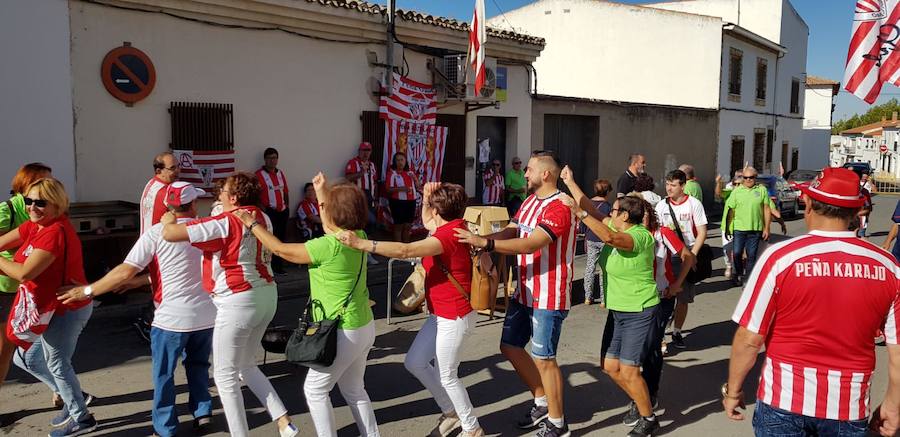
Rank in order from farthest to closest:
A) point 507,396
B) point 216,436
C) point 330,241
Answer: point 507,396, point 216,436, point 330,241

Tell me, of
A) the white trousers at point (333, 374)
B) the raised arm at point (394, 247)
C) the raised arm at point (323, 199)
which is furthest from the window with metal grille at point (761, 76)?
the white trousers at point (333, 374)

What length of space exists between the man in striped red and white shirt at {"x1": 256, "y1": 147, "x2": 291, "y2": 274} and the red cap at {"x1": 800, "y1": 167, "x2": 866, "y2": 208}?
796 centimetres

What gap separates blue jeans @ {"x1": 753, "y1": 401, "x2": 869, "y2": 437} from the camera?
280 cm

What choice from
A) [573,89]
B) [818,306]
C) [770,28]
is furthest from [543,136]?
[770,28]

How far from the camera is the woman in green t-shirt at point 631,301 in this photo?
455cm

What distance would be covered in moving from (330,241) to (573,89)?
870 inches

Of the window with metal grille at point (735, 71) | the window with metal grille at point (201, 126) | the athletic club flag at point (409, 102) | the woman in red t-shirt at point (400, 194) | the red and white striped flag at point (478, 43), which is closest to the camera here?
the window with metal grille at point (201, 126)

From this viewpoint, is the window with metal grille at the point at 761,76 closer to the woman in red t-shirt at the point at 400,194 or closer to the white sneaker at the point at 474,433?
the woman in red t-shirt at the point at 400,194

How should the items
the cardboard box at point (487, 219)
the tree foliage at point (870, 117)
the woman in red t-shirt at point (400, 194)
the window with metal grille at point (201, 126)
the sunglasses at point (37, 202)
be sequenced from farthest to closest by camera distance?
the tree foliage at point (870, 117), the woman in red t-shirt at point (400, 194), the window with metal grille at point (201, 126), the cardboard box at point (487, 219), the sunglasses at point (37, 202)

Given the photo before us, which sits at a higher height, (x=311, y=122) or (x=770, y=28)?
(x=770, y=28)

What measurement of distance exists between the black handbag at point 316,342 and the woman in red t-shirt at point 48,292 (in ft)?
5.11

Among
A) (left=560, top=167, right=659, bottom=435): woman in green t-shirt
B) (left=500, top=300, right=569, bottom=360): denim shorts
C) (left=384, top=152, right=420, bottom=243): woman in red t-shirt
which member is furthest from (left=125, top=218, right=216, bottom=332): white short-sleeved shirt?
(left=384, top=152, right=420, bottom=243): woman in red t-shirt

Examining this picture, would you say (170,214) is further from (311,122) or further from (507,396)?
(311,122)

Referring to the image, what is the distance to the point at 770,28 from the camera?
28.3 metres
